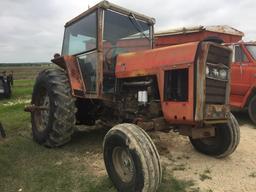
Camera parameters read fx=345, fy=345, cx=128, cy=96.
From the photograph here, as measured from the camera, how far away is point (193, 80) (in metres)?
4.29

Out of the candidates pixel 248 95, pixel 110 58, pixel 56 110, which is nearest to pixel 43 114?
pixel 56 110

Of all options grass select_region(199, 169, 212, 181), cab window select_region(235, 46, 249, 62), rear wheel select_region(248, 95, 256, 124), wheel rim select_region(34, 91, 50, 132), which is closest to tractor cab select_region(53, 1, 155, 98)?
wheel rim select_region(34, 91, 50, 132)

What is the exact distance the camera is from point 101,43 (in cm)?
555

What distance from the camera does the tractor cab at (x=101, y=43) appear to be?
18.3 ft

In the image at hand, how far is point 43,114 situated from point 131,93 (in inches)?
79.7

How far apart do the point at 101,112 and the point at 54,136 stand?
995 mm

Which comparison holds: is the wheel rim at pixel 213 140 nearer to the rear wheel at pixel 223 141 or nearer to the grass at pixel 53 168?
the rear wheel at pixel 223 141

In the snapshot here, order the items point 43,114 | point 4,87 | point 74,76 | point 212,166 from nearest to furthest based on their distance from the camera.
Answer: point 212,166, point 74,76, point 43,114, point 4,87

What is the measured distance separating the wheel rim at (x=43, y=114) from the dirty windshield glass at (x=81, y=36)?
99 cm

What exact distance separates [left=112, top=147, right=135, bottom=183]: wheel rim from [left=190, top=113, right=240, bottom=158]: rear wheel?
1.75 metres

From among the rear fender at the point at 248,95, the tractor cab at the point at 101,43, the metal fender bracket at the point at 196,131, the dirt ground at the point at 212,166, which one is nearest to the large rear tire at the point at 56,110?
the tractor cab at the point at 101,43

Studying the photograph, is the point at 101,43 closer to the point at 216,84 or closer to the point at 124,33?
the point at 124,33

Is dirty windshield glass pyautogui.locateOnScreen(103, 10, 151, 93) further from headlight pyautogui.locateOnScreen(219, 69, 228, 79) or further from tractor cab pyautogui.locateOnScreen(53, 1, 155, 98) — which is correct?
headlight pyautogui.locateOnScreen(219, 69, 228, 79)

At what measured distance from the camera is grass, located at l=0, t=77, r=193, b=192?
446cm
